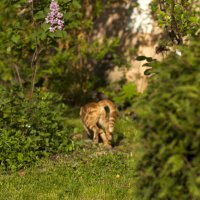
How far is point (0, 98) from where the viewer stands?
8.80m

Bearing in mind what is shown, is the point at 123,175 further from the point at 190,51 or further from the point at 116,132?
the point at 190,51

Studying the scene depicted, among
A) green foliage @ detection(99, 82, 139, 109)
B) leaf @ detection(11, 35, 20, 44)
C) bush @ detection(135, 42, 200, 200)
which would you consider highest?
leaf @ detection(11, 35, 20, 44)

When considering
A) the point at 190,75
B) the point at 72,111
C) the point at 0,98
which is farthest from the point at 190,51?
the point at 72,111

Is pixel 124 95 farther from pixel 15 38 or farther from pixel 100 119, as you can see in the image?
pixel 15 38

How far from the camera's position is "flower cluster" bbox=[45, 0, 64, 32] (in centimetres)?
867

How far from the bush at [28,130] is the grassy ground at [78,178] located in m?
0.19

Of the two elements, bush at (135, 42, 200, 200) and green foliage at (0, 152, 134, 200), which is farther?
green foliage at (0, 152, 134, 200)

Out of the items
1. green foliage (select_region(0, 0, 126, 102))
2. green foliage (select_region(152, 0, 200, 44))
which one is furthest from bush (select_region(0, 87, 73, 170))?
green foliage (select_region(0, 0, 126, 102))

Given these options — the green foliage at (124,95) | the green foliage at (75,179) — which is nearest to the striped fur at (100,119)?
the green foliage at (75,179)

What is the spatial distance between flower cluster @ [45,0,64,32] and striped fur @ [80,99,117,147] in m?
1.34

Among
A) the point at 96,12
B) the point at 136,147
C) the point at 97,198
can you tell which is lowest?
the point at 97,198

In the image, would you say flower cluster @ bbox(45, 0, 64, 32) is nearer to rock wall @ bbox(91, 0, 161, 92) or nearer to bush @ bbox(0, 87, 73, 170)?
bush @ bbox(0, 87, 73, 170)

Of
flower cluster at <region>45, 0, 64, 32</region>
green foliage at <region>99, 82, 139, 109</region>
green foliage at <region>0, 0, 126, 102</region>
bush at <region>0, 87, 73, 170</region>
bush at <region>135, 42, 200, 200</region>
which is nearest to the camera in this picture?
bush at <region>135, 42, 200, 200</region>

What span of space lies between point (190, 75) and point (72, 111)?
26.5 feet
